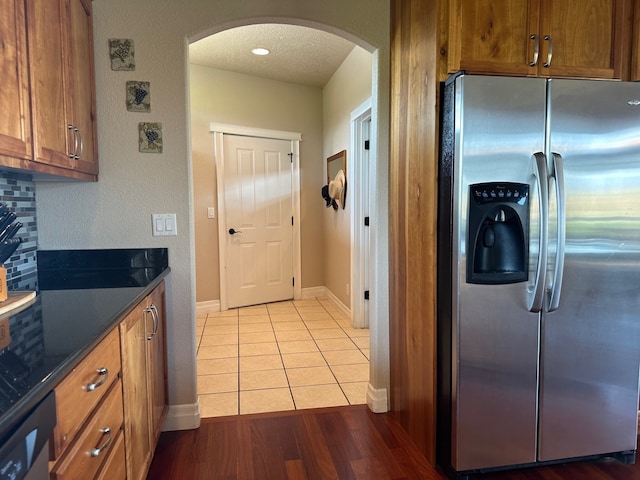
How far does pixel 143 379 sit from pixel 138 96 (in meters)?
1.37

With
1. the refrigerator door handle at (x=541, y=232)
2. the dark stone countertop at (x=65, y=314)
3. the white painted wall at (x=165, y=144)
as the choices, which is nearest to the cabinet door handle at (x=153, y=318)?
the dark stone countertop at (x=65, y=314)

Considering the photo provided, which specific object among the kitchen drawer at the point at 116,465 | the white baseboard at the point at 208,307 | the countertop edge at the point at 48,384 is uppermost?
the countertop edge at the point at 48,384

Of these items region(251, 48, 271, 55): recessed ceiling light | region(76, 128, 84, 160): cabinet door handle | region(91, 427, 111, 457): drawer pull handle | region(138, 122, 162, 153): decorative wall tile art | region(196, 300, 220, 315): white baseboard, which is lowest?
region(196, 300, 220, 315): white baseboard

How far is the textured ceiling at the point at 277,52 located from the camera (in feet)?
11.0

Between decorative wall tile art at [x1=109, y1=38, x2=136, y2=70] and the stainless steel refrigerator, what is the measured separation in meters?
1.54

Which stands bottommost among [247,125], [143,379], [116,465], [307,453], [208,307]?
[307,453]

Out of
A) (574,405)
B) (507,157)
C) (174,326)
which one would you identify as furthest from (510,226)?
(174,326)

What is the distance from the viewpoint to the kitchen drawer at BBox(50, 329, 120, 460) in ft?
2.87

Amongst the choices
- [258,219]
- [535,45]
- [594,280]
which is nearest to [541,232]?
[594,280]

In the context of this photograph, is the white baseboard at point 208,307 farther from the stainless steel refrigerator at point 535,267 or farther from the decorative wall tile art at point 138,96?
the stainless steel refrigerator at point 535,267

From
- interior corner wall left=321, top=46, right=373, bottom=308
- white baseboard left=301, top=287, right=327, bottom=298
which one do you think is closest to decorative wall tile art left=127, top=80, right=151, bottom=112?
interior corner wall left=321, top=46, right=373, bottom=308

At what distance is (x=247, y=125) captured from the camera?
4.59 metres

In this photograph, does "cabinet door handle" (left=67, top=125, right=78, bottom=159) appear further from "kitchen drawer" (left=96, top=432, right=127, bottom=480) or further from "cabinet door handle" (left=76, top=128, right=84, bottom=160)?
"kitchen drawer" (left=96, top=432, right=127, bottom=480)

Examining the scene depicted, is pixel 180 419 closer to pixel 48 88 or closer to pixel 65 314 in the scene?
pixel 65 314
